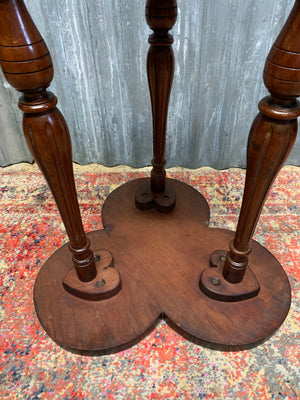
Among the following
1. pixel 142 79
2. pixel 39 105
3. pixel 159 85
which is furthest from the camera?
pixel 142 79

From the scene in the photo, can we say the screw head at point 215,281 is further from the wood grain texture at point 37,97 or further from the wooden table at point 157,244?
the wood grain texture at point 37,97

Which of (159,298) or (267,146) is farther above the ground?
(267,146)

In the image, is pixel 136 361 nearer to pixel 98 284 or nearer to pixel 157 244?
pixel 98 284

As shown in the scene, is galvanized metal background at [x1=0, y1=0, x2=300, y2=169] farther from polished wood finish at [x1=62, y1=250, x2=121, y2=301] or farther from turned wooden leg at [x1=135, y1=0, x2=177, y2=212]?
polished wood finish at [x1=62, y1=250, x2=121, y2=301]

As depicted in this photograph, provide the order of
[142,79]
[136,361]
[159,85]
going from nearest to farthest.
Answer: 1. [136,361]
2. [159,85]
3. [142,79]

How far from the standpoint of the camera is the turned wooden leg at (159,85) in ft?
2.86

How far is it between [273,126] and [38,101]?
41 cm

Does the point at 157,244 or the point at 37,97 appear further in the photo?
the point at 157,244

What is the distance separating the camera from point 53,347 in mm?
847

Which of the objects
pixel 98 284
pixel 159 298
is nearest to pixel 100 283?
pixel 98 284

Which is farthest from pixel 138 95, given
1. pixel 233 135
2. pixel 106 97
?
pixel 233 135

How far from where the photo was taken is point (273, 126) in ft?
1.87

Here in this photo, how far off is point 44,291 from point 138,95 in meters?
0.85

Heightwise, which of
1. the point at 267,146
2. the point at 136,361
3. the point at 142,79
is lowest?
the point at 136,361
